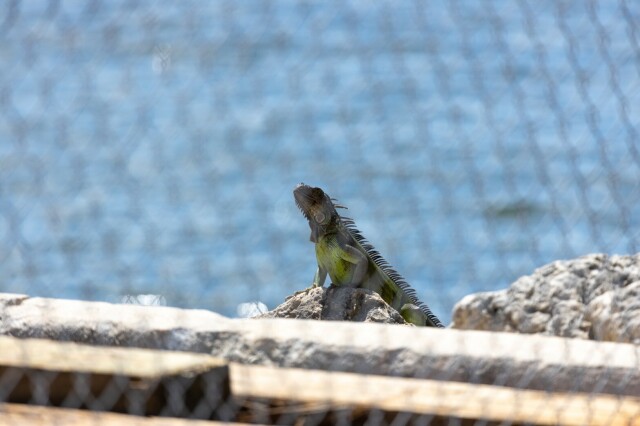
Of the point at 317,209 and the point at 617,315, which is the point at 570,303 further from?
the point at 317,209

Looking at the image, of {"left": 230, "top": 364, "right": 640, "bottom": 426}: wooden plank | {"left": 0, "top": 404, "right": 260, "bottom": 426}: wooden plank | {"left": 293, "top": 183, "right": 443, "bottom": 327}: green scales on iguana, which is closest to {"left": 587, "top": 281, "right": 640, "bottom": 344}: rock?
{"left": 230, "top": 364, "right": 640, "bottom": 426}: wooden plank

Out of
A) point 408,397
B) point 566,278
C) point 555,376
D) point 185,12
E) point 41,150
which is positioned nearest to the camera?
point 185,12

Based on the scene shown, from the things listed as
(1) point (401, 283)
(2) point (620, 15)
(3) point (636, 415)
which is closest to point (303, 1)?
(2) point (620, 15)

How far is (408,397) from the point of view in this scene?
140 inches

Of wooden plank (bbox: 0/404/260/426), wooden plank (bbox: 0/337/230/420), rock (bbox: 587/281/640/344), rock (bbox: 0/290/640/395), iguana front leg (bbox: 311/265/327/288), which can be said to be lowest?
wooden plank (bbox: 0/404/260/426)

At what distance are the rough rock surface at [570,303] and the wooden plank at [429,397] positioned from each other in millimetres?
1078

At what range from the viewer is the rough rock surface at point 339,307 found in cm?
551

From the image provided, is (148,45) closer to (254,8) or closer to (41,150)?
(254,8)

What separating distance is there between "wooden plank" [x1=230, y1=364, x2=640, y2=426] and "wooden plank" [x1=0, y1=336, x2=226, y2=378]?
6.9 inches

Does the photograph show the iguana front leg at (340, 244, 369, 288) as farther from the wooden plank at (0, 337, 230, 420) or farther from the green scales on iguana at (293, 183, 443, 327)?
the wooden plank at (0, 337, 230, 420)

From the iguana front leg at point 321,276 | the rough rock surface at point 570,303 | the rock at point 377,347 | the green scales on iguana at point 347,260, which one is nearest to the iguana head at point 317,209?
the green scales on iguana at point 347,260

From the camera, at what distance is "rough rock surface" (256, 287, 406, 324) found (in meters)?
5.51

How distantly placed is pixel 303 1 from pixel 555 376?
1.48 m

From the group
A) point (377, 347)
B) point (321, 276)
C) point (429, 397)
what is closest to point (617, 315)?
point (377, 347)
